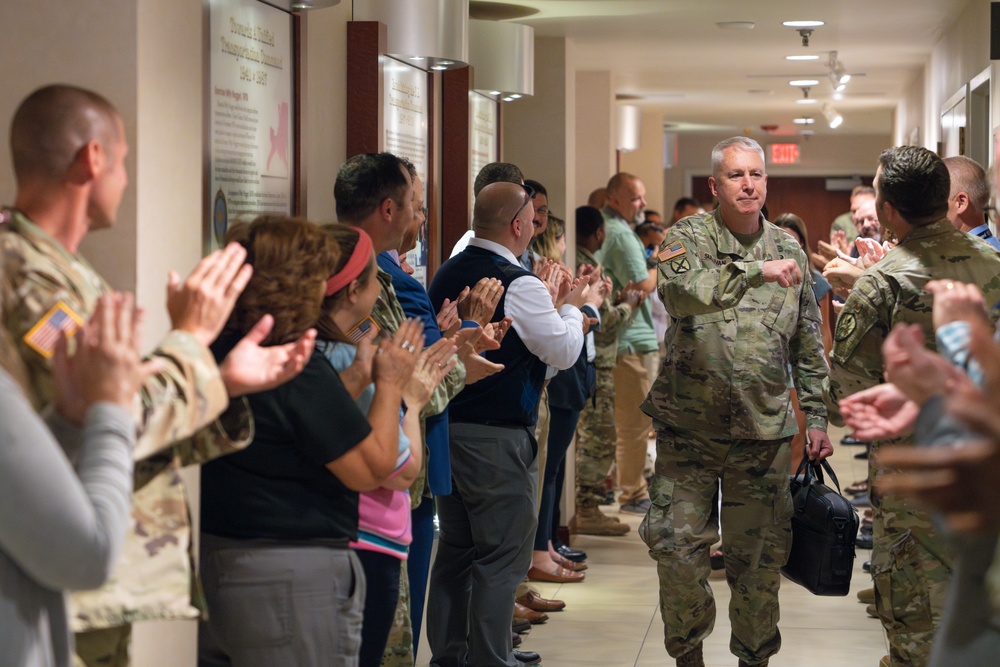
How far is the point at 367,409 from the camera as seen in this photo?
8.05ft

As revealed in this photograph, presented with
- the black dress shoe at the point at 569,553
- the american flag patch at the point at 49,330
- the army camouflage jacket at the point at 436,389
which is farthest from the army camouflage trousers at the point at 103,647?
the black dress shoe at the point at 569,553

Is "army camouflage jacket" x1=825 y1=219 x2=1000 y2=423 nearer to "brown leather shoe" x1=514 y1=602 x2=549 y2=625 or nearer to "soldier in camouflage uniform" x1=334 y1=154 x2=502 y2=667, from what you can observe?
"soldier in camouflage uniform" x1=334 y1=154 x2=502 y2=667

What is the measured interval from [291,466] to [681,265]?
1.87 m

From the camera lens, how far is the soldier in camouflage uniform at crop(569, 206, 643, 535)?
6367mm

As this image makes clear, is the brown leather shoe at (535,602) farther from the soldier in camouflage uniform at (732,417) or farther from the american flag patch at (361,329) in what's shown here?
the american flag patch at (361,329)

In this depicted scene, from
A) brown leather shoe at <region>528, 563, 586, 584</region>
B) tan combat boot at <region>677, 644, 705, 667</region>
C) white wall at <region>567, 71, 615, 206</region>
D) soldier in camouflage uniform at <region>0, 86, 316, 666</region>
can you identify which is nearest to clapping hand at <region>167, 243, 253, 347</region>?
soldier in camouflage uniform at <region>0, 86, 316, 666</region>

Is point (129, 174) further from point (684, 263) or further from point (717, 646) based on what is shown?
point (717, 646)

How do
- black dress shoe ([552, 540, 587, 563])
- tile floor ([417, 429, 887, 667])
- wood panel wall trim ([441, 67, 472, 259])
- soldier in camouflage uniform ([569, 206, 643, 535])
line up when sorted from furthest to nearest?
soldier in camouflage uniform ([569, 206, 643, 535])
black dress shoe ([552, 540, 587, 563])
wood panel wall trim ([441, 67, 472, 259])
tile floor ([417, 429, 887, 667])

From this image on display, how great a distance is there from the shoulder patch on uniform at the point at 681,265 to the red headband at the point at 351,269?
1.52 m

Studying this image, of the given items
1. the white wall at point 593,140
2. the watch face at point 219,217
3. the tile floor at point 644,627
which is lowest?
the tile floor at point 644,627

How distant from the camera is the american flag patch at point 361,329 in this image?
8.41 ft

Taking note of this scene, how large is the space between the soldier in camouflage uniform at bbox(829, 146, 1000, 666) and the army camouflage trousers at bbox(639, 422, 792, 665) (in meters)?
0.51

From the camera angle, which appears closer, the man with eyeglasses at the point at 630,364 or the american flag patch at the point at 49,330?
the american flag patch at the point at 49,330

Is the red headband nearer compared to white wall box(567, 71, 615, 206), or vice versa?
the red headband
